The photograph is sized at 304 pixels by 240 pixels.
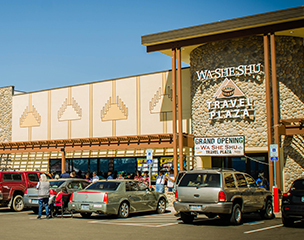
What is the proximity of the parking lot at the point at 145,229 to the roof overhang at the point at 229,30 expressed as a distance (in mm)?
10735

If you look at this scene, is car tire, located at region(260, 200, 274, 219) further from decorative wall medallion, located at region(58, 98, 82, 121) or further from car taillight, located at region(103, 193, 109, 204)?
decorative wall medallion, located at region(58, 98, 82, 121)

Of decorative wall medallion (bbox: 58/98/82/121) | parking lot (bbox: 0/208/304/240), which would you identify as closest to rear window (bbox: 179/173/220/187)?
parking lot (bbox: 0/208/304/240)

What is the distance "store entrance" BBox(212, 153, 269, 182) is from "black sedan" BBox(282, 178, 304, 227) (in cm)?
1097

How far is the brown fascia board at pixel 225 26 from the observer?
20266mm

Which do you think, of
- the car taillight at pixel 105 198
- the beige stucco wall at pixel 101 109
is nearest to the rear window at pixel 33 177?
the car taillight at pixel 105 198

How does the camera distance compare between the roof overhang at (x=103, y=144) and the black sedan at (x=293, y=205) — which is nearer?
the black sedan at (x=293, y=205)

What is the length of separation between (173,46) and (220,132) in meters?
5.63

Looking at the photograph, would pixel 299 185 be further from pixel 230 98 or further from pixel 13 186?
pixel 13 186

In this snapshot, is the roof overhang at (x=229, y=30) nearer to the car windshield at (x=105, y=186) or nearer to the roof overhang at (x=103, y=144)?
the roof overhang at (x=103, y=144)

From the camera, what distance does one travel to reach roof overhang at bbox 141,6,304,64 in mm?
20422

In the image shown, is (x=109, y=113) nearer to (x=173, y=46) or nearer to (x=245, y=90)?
(x=173, y=46)

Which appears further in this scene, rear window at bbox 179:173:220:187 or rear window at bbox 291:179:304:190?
rear window at bbox 179:173:220:187

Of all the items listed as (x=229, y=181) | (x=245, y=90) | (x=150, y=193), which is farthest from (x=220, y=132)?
(x=229, y=181)

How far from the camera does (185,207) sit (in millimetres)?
12703
